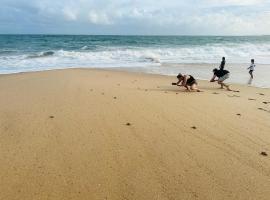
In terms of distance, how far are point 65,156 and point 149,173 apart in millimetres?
1304

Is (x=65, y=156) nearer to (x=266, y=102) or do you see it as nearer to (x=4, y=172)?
(x=4, y=172)

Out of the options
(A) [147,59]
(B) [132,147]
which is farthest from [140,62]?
(B) [132,147]

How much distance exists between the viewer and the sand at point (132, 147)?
3.90 metres

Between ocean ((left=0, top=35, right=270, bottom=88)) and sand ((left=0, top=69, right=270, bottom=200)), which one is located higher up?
sand ((left=0, top=69, right=270, bottom=200))

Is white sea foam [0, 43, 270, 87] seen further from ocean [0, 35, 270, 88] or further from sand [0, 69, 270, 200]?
sand [0, 69, 270, 200]

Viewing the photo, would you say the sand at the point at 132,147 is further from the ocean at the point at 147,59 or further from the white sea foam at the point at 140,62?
the white sea foam at the point at 140,62

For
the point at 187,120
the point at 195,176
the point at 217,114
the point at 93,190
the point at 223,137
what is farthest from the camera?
the point at 217,114

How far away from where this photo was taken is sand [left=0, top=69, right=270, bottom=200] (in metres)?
3.90

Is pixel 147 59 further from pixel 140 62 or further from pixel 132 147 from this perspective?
pixel 132 147

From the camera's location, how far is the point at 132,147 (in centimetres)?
519

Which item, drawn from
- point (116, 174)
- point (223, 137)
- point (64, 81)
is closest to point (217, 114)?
point (223, 137)

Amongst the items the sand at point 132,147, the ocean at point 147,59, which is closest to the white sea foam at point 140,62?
the ocean at point 147,59

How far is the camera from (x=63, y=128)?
6059mm

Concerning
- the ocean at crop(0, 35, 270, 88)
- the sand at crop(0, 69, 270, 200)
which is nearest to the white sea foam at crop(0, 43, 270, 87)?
the ocean at crop(0, 35, 270, 88)
